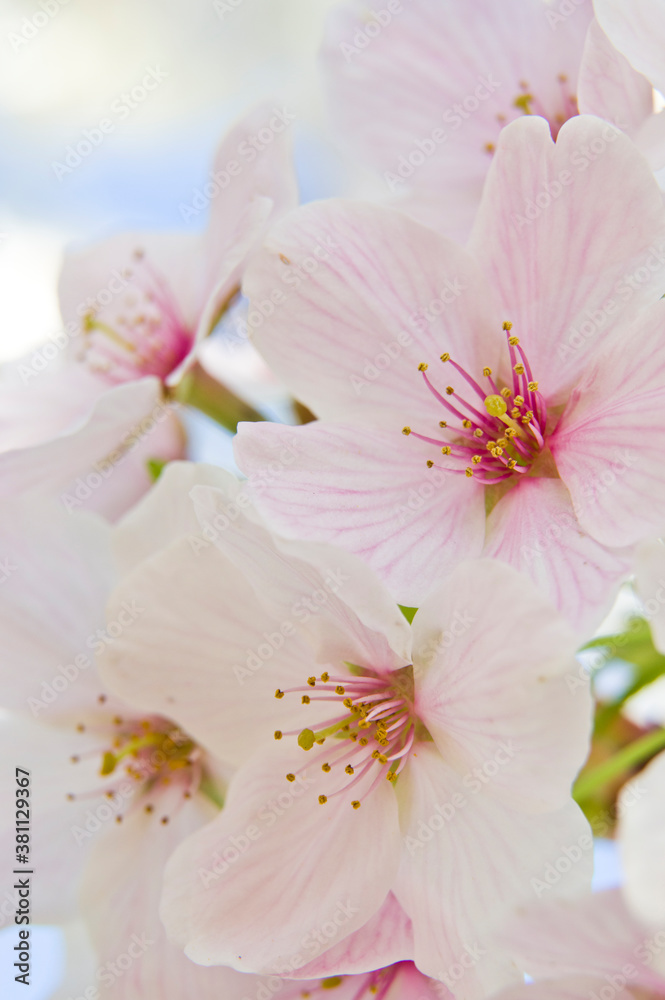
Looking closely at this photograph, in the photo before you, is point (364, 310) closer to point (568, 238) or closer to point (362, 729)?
point (568, 238)

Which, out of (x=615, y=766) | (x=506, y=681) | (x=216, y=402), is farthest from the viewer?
(x=216, y=402)

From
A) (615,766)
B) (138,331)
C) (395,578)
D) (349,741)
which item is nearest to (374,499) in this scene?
(395,578)

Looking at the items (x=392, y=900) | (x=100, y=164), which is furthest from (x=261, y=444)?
(x=100, y=164)

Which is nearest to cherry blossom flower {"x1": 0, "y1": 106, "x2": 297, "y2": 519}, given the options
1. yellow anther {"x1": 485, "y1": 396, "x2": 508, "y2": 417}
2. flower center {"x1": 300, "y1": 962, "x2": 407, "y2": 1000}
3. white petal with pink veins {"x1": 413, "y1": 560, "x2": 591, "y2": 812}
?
yellow anther {"x1": 485, "y1": 396, "x2": 508, "y2": 417}

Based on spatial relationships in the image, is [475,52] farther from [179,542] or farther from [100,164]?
[100,164]

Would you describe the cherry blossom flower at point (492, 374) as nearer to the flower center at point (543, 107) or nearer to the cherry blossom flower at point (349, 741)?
the cherry blossom flower at point (349, 741)
